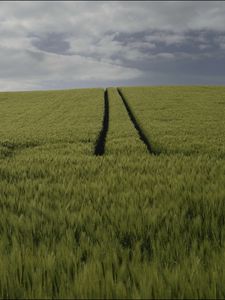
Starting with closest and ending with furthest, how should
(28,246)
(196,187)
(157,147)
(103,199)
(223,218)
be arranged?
(28,246) → (223,218) → (103,199) → (196,187) → (157,147)

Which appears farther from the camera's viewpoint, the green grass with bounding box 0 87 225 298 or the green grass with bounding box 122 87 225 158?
the green grass with bounding box 122 87 225 158

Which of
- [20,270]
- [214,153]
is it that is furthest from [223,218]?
[214,153]

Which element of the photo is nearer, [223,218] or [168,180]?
[223,218]

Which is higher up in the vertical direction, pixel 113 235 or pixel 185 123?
pixel 113 235

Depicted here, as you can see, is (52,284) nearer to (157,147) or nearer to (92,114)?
(157,147)

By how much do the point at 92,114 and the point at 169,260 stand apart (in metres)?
29.5

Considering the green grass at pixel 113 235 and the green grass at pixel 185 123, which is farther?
the green grass at pixel 185 123

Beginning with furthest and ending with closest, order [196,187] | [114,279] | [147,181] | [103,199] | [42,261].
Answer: [147,181]
[196,187]
[103,199]
[42,261]
[114,279]

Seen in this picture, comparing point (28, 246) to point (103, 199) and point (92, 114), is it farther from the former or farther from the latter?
point (92, 114)

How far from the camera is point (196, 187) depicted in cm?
635

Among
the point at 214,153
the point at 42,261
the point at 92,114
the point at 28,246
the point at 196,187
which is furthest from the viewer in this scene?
the point at 92,114

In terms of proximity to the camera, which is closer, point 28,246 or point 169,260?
point 169,260

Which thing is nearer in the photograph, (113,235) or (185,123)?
(113,235)

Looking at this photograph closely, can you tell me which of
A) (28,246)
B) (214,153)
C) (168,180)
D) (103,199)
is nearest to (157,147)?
(214,153)
